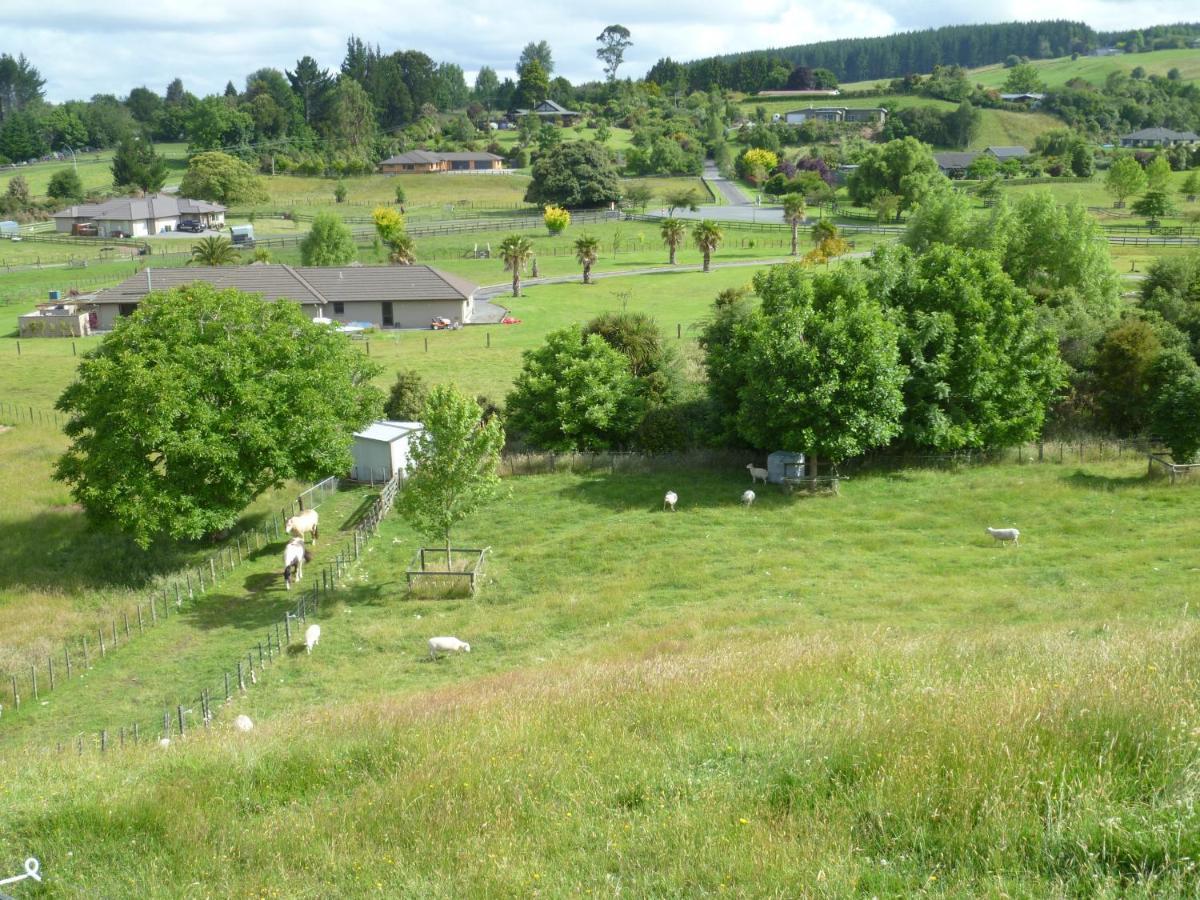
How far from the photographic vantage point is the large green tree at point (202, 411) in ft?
106

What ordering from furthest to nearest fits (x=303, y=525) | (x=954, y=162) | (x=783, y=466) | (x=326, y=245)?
(x=954, y=162)
(x=326, y=245)
(x=783, y=466)
(x=303, y=525)

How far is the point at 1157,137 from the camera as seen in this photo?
17275 cm

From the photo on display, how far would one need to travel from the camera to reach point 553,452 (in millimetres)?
43250

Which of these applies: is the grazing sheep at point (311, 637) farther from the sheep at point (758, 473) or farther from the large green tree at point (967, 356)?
the large green tree at point (967, 356)

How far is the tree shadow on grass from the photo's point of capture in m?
37.5

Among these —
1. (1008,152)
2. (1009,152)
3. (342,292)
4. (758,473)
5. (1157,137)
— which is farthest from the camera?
(1157,137)

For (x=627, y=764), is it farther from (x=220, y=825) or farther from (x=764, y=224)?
(x=764, y=224)

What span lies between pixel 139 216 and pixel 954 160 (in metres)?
111

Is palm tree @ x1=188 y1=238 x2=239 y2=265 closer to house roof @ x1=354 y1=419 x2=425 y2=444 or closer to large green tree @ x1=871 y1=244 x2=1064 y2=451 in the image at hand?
house roof @ x1=354 y1=419 x2=425 y2=444

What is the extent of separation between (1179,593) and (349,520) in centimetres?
2697

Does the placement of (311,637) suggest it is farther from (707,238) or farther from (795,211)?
(795,211)

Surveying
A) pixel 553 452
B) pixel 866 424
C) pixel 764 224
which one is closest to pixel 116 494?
pixel 553 452

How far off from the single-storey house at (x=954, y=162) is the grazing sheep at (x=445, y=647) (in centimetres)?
13535

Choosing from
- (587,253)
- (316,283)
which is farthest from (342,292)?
(587,253)
